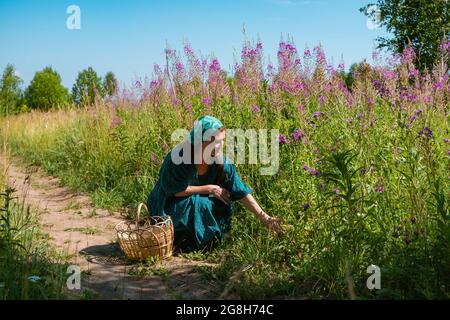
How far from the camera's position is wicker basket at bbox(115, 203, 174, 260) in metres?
3.55

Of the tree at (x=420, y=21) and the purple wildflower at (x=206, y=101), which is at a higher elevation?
the tree at (x=420, y=21)

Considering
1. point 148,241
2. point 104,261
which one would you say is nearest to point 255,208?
point 148,241

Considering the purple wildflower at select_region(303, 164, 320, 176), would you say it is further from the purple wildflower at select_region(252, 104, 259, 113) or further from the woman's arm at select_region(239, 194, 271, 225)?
the purple wildflower at select_region(252, 104, 259, 113)

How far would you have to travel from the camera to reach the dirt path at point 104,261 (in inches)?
121

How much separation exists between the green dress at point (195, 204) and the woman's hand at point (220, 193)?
4cm

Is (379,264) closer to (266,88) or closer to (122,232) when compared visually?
(122,232)

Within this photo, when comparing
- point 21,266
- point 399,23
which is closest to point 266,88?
point 21,266

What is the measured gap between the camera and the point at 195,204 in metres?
3.86

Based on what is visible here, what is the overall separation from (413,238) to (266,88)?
243 centimetres

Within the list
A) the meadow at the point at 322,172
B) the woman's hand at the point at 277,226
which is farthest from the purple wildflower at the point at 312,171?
the woman's hand at the point at 277,226

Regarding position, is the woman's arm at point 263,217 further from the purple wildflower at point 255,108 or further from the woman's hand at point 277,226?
the purple wildflower at point 255,108
